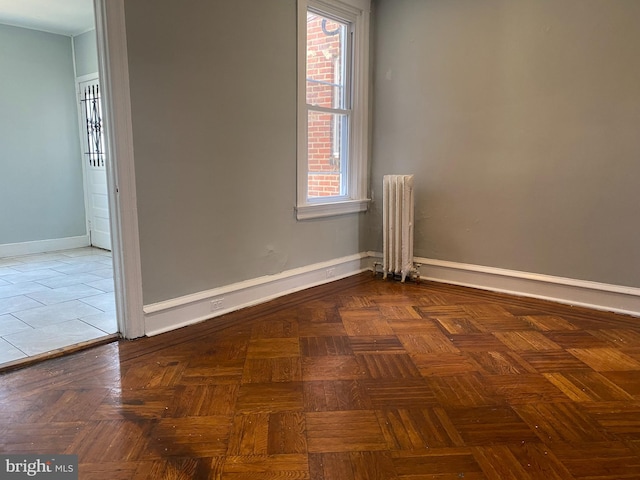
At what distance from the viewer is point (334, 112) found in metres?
3.93

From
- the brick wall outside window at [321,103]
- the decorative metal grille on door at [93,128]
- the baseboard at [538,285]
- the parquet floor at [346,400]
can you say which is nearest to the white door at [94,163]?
the decorative metal grille on door at [93,128]

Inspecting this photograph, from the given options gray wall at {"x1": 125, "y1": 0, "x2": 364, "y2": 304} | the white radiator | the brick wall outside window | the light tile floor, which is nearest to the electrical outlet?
gray wall at {"x1": 125, "y1": 0, "x2": 364, "y2": 304}

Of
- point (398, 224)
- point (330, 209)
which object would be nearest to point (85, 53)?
point (330, 209)

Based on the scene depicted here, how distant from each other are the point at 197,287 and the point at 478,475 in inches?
79.5

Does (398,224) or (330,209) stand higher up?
(330,209)

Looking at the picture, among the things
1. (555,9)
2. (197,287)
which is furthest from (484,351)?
(555,9)

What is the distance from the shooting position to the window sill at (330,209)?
371 cm

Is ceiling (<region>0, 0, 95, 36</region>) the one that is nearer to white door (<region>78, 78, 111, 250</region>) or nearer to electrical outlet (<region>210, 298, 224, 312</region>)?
white door (<region>78, 78, 111, 250</region>)

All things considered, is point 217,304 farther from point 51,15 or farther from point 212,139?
point 51,15

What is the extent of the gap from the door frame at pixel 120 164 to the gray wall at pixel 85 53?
3.06m

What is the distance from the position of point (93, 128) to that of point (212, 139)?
10.5 feet

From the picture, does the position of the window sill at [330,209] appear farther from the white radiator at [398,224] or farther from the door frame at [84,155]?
the door frame at [84,155]

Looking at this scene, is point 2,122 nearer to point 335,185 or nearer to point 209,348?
point 335,185

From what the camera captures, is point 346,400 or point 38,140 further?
point 38,140
